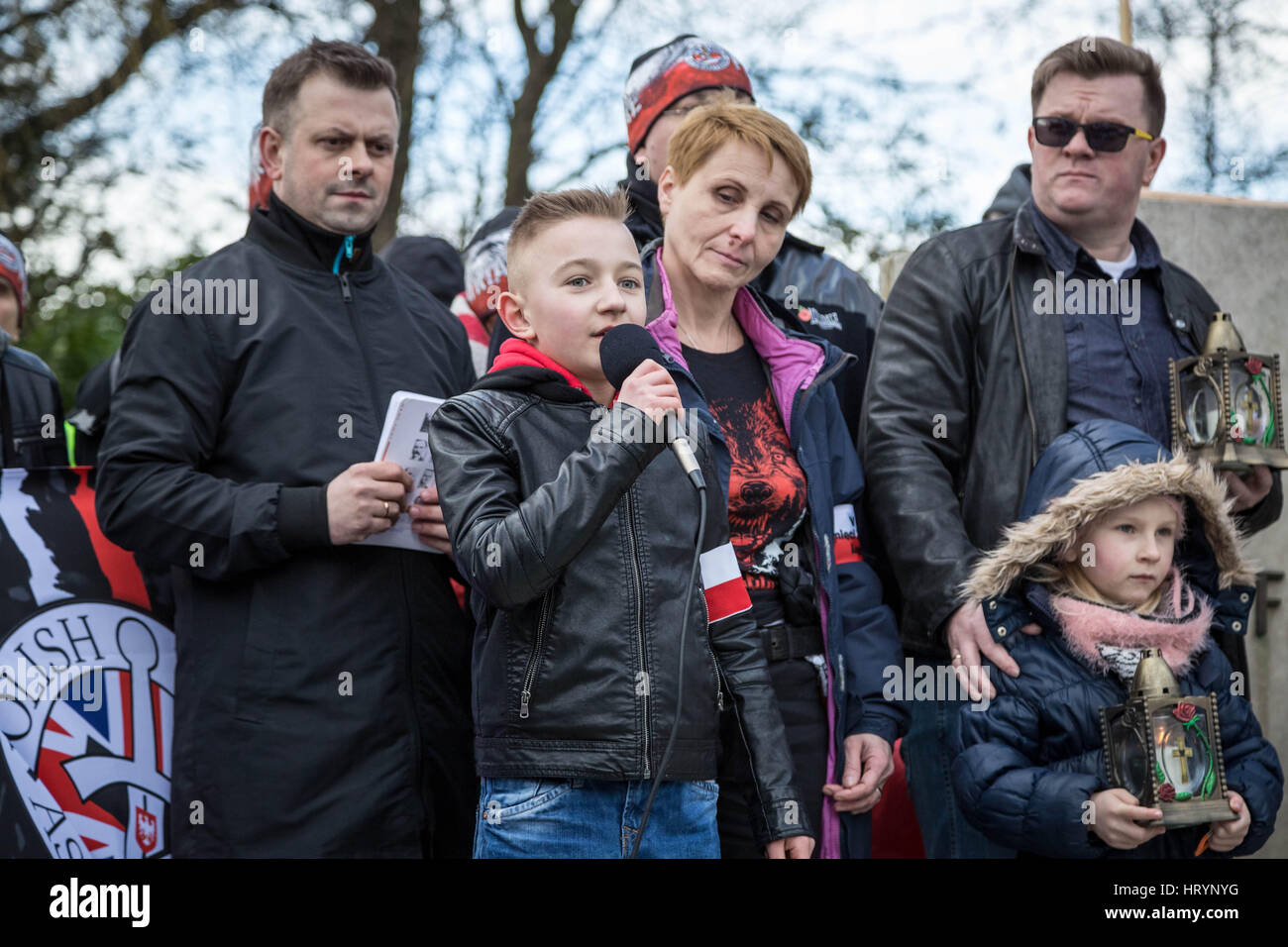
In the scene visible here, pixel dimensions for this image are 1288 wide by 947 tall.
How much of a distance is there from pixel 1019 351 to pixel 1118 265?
0.45m

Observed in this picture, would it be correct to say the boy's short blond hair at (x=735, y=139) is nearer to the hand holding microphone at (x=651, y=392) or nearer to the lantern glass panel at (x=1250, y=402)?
the hand holding microphone at (x=651, y=392)

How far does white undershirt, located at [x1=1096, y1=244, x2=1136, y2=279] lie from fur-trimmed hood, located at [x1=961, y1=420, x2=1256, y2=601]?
52 centimetres

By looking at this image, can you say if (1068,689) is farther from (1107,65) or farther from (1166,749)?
(1107,65)

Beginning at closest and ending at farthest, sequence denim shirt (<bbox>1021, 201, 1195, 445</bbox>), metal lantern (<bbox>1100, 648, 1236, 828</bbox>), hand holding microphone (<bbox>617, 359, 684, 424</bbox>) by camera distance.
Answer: hand holding microphone (<bbox>617, 359, 684, 424</bbox>) → metal lantern (<bbox>1100, 648, 1236, 828</bbox>) → denim shirt (<bbox>1021, 201, 1195, 445</bbox>)

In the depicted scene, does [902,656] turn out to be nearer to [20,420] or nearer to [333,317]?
[333,317]

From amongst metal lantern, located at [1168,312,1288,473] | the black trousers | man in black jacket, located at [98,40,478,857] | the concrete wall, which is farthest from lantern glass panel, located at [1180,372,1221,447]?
the concrete wall

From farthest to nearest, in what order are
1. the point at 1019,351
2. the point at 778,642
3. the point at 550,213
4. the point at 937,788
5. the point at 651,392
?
the point at 1019,351, the point at 937,788, the point at 778,642, the point at 550,213, the point at 651,392

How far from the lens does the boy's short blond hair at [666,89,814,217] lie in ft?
11.1

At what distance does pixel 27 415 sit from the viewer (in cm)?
412

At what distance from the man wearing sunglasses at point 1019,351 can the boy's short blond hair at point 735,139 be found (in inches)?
27.1

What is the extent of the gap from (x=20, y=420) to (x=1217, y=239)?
443 centimetres

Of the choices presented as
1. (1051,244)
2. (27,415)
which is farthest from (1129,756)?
(27,415)

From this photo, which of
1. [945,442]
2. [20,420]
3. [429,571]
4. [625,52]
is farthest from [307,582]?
[625,52]

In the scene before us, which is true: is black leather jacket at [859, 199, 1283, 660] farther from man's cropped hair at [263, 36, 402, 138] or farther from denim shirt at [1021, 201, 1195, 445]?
man's cropped hair at [263, 36, 402, 138]
